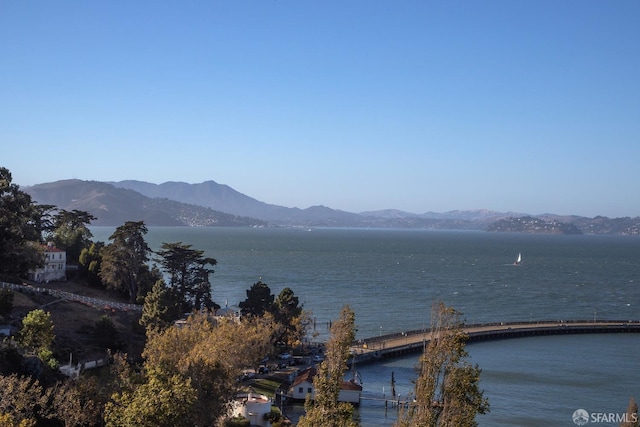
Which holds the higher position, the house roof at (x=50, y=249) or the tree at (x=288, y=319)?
the house roof at (x=50, y=249)

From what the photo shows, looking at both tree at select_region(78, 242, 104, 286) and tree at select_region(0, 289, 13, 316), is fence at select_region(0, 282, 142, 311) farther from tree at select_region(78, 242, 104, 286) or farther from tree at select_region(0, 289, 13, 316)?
tree at select_region(78, 242, 104, 286)

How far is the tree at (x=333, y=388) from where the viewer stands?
21.2 m

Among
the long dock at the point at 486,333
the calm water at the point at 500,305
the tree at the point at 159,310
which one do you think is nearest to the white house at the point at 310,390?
the calm water at the point at 500,305

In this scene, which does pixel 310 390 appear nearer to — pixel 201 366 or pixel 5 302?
pixel 201 366

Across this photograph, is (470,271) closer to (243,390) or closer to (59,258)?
(59,258)

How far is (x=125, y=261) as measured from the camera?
62.9m

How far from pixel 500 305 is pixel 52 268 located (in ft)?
208

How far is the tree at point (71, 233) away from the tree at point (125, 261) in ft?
26.6

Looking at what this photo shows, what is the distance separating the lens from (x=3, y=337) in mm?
36188

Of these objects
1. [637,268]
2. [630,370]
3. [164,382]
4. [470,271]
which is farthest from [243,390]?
[637,268]

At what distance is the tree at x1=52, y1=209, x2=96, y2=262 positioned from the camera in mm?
70750

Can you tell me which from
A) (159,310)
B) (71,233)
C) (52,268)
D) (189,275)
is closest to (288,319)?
(189,275)

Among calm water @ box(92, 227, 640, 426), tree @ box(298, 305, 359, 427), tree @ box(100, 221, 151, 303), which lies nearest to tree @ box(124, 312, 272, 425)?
tree @ box(298, 305, 359, 427)

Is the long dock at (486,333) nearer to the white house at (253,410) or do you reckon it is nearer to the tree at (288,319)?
the tree at (288,319)
